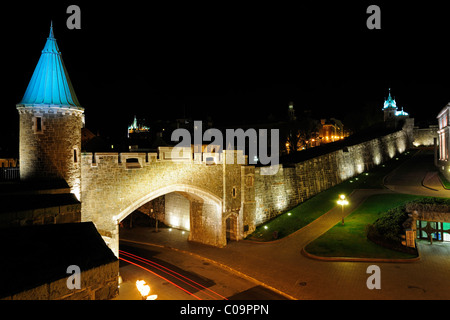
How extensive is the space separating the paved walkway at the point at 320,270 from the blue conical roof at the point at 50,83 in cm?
1256

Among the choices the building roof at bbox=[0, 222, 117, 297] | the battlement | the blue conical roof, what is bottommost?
the building roof at bbox=[0, 222, 117, 297]

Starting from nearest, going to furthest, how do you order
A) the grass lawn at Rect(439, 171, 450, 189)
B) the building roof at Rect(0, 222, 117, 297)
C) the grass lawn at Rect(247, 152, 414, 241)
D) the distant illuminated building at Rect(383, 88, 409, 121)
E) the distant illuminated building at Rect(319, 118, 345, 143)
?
the building roof at Rect(0, 222, 117, 297) → the grass lawn at Rect(247, 152, 414, 241) → the grass lawn at Rect(439, 171, 450, 189) → the distant illuminated building at Rect(383, 88, 409, 121) → the distant illuminated building at Rect(319, 118, 345, 143)

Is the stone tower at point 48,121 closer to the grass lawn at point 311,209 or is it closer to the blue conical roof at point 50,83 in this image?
the blue conical roof at point 50,83

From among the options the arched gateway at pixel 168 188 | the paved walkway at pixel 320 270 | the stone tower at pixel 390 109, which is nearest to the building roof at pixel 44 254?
the arched gateway at pixel 168 188

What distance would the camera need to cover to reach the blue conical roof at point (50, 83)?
12664 mm

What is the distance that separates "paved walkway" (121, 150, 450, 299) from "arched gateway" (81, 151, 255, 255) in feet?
6.54

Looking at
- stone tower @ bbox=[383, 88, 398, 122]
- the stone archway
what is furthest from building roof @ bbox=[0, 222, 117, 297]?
stone tower @ bbox=[383, 88, 398, 122]

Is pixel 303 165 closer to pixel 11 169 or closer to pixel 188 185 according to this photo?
pixel 188 185

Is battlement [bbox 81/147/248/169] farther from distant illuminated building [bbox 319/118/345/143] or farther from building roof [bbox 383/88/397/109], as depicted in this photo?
building roof [bbox 383/88/397/109]

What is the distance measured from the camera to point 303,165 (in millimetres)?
29828

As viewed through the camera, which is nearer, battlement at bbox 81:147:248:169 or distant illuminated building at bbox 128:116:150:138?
battlement at bbox 81:147:248:169

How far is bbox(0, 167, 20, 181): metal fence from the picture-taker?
528 inches

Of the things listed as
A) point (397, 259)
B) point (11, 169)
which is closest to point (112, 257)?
point (11, 169)
